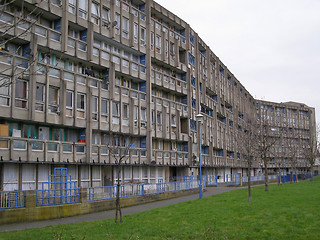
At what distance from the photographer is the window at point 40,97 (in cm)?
2482

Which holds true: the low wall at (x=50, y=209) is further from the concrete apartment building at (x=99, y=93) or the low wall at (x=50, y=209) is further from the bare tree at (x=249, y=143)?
the bare tree at (x=249, y=143)

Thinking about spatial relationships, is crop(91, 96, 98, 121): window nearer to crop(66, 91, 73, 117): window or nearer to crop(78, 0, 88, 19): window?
crop(66, 91, 73, 117): window

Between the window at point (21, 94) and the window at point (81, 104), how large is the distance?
502 cm

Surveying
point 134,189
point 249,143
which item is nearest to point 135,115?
point 134,189

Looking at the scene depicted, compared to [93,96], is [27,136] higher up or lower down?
lower down

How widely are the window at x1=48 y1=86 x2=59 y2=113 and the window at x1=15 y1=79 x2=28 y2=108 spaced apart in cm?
219

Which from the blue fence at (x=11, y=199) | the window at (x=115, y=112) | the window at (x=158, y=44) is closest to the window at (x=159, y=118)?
the window at (x=158, y=44)

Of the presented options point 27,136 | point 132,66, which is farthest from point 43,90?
point 132,66

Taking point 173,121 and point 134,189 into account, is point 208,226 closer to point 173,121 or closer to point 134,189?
point 134,189

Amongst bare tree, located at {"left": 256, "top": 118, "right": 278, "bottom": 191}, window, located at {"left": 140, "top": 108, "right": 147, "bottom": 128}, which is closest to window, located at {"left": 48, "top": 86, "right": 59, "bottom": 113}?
window, located at {"left": 140, "top": 108, "right": 147, "bottom": 128}

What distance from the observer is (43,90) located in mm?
25219

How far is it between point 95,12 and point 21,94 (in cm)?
1144

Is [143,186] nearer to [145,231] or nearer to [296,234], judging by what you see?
[145,231]

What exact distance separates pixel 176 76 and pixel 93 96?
741 inches
